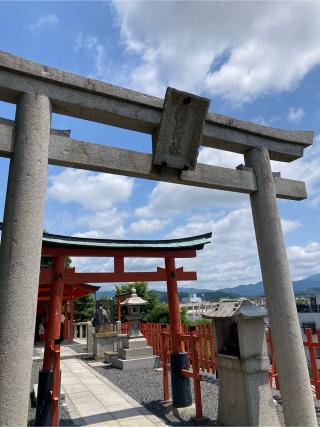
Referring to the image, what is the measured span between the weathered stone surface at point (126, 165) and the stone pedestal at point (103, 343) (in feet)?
35.6

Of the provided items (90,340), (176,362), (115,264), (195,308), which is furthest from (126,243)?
(195,308)

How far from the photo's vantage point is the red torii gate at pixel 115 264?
21.4ft

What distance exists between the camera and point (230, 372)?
4863 mm

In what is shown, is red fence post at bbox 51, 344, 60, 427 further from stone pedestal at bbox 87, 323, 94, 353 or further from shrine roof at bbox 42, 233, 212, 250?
stone pedestal at bbox 87, 323, 94, 353

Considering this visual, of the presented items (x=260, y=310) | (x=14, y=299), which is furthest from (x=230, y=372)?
(x=14, y=299)

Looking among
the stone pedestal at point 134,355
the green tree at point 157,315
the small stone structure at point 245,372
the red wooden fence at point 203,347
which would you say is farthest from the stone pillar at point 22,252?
the green tree at point 157,315

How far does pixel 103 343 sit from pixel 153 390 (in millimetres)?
6165

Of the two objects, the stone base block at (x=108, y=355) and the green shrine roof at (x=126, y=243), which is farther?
the stone base block at (x=108, y=355)

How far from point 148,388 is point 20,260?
21.1 feet

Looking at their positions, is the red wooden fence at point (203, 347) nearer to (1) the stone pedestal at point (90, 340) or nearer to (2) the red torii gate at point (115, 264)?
(2) the red torii gate at point (115, 264)

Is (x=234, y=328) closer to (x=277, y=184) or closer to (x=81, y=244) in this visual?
(x=277, y=184)

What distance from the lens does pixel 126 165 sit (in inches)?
146

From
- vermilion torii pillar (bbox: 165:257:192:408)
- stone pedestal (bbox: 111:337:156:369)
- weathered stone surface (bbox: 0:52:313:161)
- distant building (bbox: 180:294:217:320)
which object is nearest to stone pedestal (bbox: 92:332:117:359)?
stone pedestal (bbox: 111:337:156:369)

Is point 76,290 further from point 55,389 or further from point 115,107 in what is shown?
point 115,107
